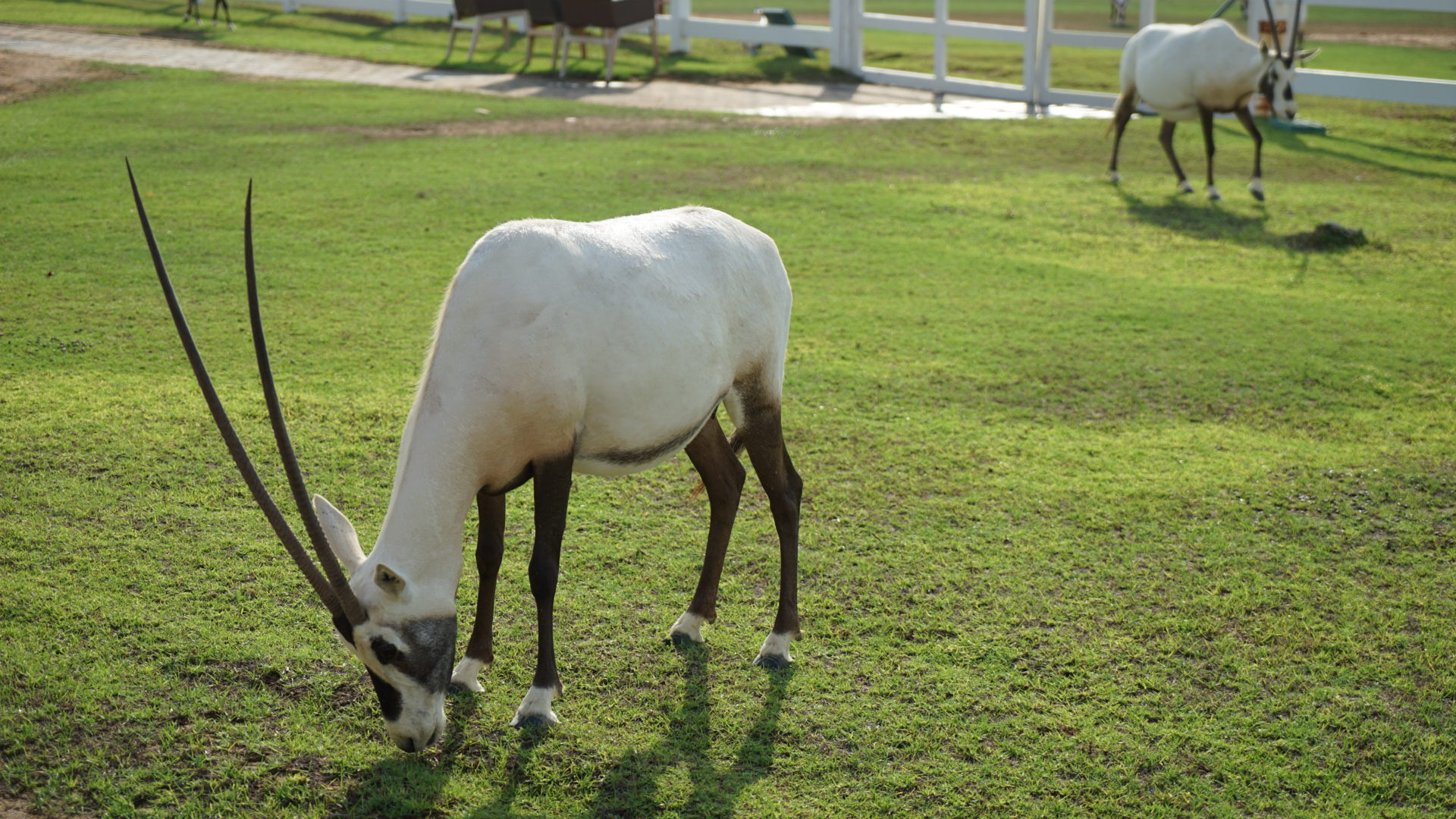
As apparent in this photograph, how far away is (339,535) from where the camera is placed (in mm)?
3424

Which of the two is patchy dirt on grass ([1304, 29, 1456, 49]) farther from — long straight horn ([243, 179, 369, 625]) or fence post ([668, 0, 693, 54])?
long straight horn ([243, 179, 369, 625])

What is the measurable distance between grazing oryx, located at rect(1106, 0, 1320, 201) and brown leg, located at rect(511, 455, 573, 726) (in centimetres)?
1055

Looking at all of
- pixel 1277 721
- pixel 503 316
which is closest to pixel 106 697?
pixel 503 316

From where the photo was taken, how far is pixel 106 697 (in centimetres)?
383

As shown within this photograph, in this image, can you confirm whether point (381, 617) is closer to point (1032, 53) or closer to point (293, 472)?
point (293, 472)

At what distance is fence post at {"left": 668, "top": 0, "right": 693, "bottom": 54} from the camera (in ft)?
69.5

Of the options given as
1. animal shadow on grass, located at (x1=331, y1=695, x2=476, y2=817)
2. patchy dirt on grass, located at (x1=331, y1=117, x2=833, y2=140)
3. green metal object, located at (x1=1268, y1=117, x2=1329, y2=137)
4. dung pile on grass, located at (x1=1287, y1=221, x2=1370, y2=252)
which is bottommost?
animal shadow on grass, located at (x1=331, y1=695, x2=476, y2=817)

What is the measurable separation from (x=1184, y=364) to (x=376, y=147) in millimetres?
9098

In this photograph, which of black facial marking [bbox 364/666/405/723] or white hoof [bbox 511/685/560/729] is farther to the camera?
white hoof [bbox 511/685/560/729]

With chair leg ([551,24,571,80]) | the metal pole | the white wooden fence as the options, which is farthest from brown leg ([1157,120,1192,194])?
chair leg ([551,24,571,80])

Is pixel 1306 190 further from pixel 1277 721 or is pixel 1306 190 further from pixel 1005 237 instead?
pixel 1277 721

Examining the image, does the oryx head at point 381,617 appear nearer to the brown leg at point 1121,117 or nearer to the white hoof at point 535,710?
the white hoof at point 535,710

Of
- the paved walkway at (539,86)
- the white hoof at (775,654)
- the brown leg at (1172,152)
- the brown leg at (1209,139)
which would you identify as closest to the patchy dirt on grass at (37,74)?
the paved walkway at (539,86)

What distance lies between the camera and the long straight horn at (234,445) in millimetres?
2689
